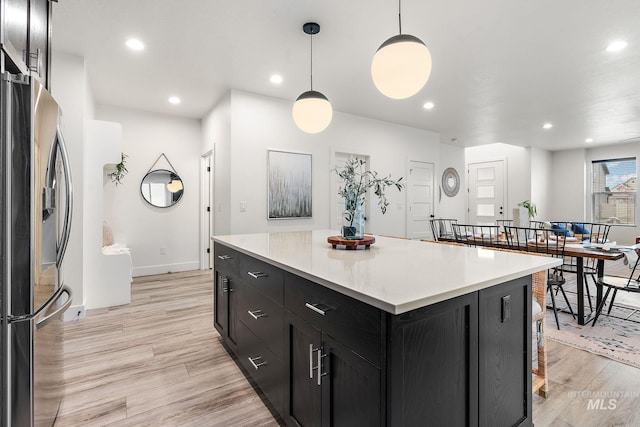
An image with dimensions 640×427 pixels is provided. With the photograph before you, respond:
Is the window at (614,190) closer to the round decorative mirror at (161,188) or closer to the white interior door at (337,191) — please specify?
the white interior door at (337,191)

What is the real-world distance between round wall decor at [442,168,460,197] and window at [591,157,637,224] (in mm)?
3879

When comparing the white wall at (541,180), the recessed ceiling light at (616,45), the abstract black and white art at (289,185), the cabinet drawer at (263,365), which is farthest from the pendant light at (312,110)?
the white wall at (541,180)

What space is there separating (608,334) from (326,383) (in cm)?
293

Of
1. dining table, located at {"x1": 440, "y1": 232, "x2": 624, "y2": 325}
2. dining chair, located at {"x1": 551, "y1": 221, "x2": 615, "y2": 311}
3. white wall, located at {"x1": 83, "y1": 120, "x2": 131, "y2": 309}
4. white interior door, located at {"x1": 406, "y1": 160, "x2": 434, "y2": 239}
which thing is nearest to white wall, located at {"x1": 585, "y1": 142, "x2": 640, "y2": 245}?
dining chair, located at {"x1": 551, "y1": 221, "x2": 615, "y2": 311}

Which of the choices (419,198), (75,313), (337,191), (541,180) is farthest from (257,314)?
(541,180)

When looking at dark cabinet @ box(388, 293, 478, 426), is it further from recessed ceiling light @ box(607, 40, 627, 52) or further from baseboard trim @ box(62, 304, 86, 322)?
baseboard trim @ box(62, 304, 86, 322)

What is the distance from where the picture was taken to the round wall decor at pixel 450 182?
297 inches

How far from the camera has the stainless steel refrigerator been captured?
116cm

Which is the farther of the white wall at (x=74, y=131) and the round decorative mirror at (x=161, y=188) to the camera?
the round decorative mirror at (x=161, y=188)

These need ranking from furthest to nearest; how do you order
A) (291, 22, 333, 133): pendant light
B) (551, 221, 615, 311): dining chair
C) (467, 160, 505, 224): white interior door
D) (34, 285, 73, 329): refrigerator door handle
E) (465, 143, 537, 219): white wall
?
(467, 160, 505, 224): white interior door
(465, 143, 537, 219): white wall
(551, 221, 615, 311): dining chair
(291, 22, 333, 133): pendant light
(34, 285, 73, 329): refrigerator door handle

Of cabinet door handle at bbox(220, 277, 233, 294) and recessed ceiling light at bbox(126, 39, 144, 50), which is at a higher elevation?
recessed ceiling light at bbox(126, 39, 144, 50)

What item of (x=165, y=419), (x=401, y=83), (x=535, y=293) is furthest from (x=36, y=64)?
(x=535, y=293)

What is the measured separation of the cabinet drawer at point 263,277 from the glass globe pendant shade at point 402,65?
3.70 ft

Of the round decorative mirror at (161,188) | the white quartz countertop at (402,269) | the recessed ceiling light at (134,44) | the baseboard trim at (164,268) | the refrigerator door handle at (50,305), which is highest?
the recessed ceiling light at (134,44)
